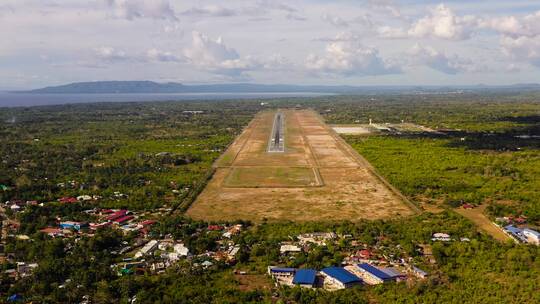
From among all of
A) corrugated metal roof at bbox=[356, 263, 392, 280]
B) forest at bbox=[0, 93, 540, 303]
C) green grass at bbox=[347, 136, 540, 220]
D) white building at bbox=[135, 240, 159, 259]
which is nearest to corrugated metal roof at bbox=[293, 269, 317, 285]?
forest at bbox=[0, 93, 540, 303]

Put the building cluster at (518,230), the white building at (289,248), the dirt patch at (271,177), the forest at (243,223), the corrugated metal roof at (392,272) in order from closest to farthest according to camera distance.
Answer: the forest at (243,223), the corrugated metal roof at (392,272), the white building at (289,248), the building cluster at (518,230), the dirt patch at (271,177)

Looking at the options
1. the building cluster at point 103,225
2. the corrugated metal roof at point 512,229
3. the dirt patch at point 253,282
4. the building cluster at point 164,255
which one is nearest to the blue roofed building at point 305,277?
the dirt patch at point 253,282

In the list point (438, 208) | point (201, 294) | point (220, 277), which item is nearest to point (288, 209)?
point (438, 208)

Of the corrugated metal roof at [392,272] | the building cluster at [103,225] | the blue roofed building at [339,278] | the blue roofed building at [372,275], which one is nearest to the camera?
the blue roofed building at [339,278]

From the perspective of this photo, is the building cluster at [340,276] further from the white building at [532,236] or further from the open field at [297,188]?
the open field at [297,188]

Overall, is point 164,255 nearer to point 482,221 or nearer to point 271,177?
point 482,221

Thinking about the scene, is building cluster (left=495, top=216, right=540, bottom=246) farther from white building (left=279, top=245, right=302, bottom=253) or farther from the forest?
white building (left=279, top=245, right=302, bottom=253)

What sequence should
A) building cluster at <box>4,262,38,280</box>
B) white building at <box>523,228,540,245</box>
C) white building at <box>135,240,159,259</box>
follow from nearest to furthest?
building cluster at <box>4,262,38,280</box> → white building at <box>135,240,159,259</box> → white building at <box>523,228,540,245</box>

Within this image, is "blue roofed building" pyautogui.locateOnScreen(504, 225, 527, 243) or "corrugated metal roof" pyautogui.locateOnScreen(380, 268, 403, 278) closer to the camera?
"corrugated metal roof" pyautogui.locateOnScreen(380, 268, 403, 278)
